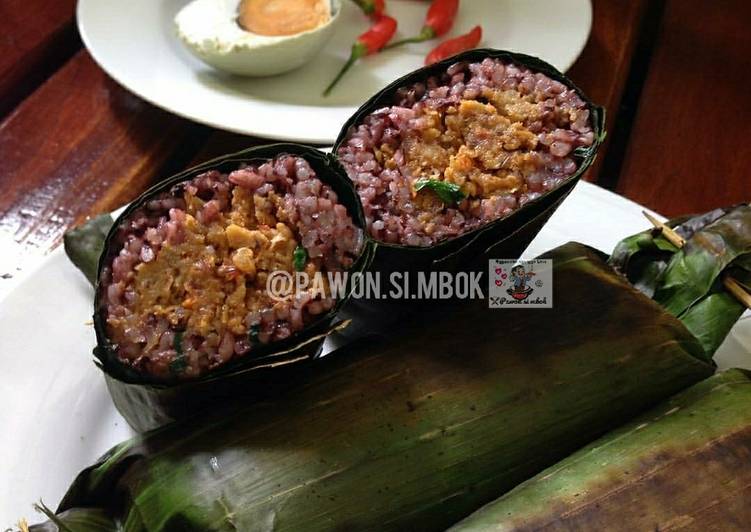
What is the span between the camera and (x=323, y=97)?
78.7 inches

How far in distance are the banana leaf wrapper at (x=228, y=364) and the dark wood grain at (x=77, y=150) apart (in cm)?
68

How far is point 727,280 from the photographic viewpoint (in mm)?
1271

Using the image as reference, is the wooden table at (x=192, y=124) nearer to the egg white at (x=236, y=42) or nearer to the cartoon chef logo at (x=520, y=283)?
the egg white at (x=236, y=42)

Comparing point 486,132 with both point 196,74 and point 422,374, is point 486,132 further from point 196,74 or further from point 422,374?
point 196,74

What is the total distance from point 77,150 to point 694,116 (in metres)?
1.65

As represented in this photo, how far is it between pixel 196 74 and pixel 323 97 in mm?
340

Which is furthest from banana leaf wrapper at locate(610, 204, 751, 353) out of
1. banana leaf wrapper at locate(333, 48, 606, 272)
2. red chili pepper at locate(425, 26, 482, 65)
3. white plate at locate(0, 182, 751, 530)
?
red chili pepper at locate(425, 26, 482, 65)

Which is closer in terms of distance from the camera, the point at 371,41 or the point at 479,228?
the point at 479,228

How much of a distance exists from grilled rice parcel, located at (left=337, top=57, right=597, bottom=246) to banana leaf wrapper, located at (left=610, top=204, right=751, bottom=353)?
1.07 feet

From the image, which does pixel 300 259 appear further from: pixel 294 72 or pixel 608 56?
pixel 608 56

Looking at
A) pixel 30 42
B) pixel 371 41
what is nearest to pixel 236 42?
pixel 371 41

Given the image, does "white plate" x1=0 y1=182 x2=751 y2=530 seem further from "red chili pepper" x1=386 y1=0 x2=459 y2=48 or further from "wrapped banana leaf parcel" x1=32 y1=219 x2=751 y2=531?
"red chili pepper" x1=386 y1=0 x2=459 y2=48

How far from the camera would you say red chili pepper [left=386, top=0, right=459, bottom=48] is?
7.11 ft

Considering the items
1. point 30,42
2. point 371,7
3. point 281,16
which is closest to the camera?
point 281,16
